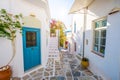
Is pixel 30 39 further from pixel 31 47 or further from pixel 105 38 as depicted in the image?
pixel 105 38

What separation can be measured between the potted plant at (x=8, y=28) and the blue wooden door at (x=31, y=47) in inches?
25.4

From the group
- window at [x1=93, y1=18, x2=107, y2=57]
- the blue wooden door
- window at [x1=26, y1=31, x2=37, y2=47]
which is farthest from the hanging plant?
window at [x1=93, y1=18, x2=107, y2=57]

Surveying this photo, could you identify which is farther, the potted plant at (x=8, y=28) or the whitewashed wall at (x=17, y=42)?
the whitewashed wall at (x=17, y=42)

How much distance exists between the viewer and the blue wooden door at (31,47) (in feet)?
15.9

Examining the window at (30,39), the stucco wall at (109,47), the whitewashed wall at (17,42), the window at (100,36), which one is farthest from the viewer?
the window at (30,39)

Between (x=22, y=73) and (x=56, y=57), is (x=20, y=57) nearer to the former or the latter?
(x=22, y=73)

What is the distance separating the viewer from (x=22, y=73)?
4621 millimetres

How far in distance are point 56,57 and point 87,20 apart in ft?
13.1

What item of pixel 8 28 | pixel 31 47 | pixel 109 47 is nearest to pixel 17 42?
pixel 8 28

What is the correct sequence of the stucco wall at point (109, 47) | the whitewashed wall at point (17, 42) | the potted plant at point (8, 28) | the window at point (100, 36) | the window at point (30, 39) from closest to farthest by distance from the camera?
the stucco wall at point (109, 47)
the potted plant at point (8, 28)
the whitewashed wall at point (17, 42)
the window at point (100, 36)
the window at point (30, 39)

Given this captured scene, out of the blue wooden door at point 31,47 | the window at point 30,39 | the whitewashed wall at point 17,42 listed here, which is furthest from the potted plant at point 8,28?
the window at point 30,39

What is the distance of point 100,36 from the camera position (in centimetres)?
486

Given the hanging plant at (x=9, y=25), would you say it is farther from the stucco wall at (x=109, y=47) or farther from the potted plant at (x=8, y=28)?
the stucco wall at (x=109, y=47)

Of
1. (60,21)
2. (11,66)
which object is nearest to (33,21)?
(11,66)
